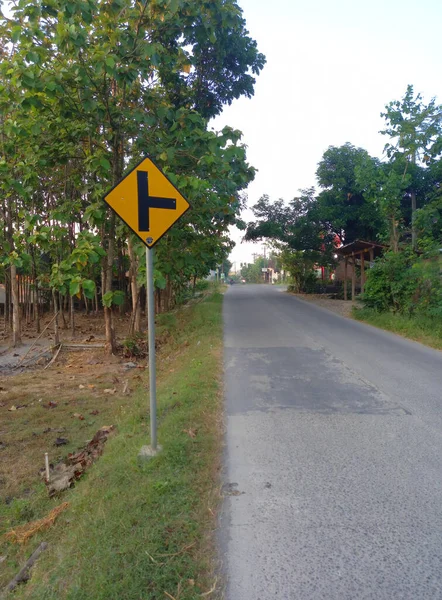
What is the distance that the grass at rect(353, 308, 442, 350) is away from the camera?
1149 cm

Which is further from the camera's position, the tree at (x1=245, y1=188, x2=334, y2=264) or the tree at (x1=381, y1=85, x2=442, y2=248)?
the tree at (x1=245, y1=188, x2=334, y2=264)

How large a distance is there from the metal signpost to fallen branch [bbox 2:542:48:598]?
3.73ft

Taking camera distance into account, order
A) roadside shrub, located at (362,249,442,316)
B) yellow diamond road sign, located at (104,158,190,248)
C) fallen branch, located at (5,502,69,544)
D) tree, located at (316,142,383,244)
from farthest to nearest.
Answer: tree, located at (316,142,383,244) → roadside shrub, located at (362,249,442,316) → yellow diamond road sign, located at (104,158,190,248) → fallen branch, located at (5,502,69,544)

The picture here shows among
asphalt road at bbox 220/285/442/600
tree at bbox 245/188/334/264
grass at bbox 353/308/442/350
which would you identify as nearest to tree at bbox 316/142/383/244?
tree at bbox 245/188/334/264

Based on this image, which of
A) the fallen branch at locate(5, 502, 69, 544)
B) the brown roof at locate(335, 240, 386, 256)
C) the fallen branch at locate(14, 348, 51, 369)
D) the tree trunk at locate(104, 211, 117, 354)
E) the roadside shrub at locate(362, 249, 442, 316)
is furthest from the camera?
the brown roof at locate(335, 240, 386, 256)

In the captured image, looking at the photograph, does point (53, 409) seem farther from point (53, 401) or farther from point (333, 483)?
point (333, 483)

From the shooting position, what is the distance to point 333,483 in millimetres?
3986

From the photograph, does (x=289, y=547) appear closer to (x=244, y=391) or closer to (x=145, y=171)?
(x=145, y=171)

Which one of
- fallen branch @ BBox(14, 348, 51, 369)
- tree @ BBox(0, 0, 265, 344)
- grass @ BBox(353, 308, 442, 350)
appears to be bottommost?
fallen branch @ BBox(14, 348, 51, 369)

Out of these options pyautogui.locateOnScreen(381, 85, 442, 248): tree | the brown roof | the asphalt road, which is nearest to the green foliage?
the brown roof

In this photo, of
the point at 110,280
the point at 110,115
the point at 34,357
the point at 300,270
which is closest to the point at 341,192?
the point at 300,270

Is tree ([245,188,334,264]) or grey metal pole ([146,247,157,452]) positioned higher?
tree ([245,188,334,264])

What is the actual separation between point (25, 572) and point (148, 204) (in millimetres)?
2944

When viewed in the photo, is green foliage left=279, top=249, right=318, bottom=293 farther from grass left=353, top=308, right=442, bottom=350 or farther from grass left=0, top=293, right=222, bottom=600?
grass left=0, top=293, right=222, bottom=600
